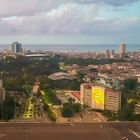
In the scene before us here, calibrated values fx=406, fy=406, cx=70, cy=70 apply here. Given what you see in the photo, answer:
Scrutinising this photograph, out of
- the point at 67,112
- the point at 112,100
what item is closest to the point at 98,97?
the point at 112,100

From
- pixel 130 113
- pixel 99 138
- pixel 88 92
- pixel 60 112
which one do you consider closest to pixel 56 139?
pixel 99 138

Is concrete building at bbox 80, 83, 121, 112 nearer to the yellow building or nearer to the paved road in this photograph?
the yellow building

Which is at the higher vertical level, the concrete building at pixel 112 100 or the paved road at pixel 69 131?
the paved road at pixel 69 131

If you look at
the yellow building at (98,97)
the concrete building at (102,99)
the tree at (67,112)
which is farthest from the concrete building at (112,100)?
the tree at (67,112)

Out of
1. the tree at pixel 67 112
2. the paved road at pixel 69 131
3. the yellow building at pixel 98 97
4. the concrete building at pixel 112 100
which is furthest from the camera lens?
the yellow building at pixel 98 97

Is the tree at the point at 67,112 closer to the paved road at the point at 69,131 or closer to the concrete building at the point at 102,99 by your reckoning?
the concrete building at the point at 102,99

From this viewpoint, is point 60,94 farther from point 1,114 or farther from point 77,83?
point 1,114
